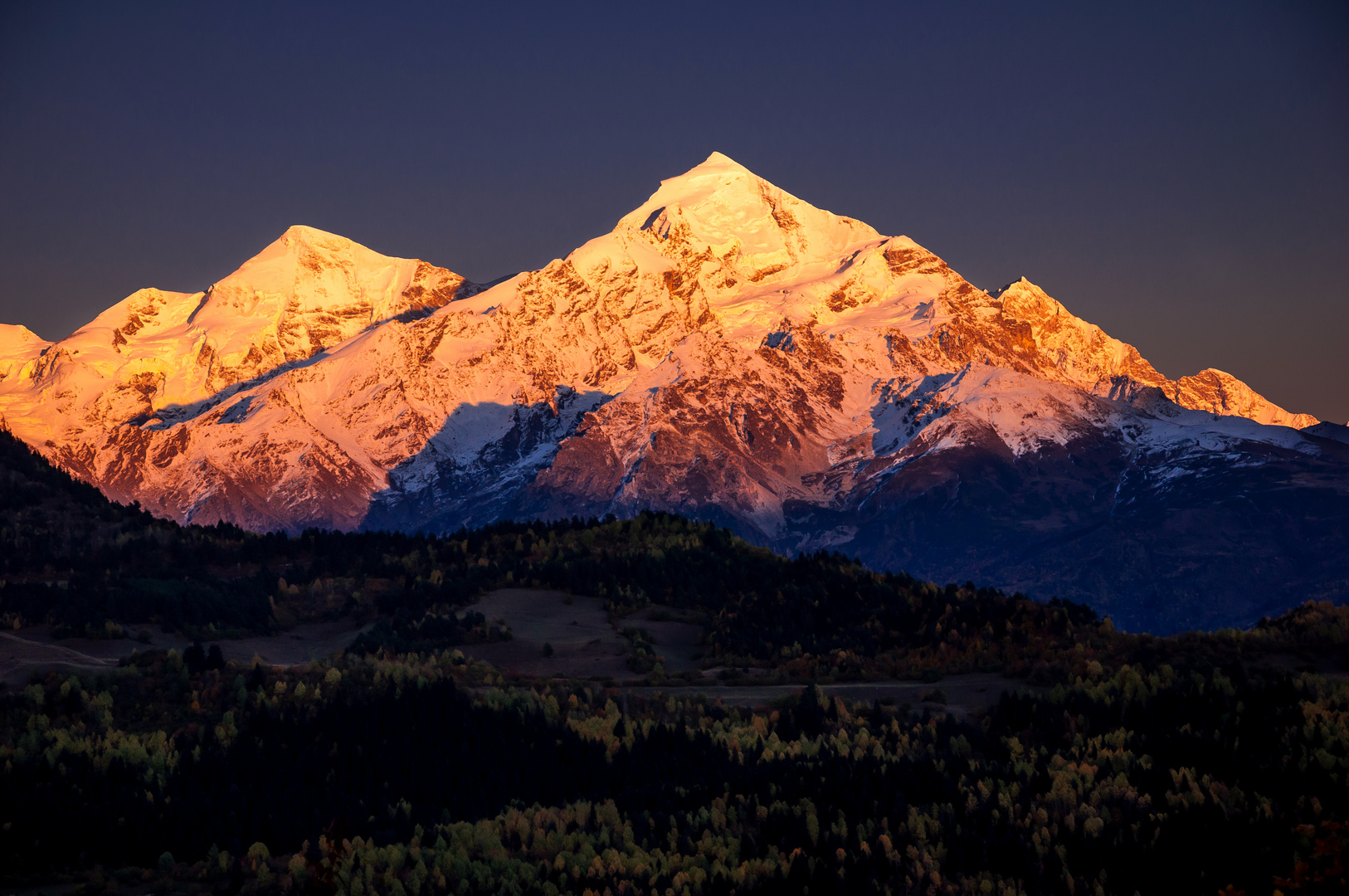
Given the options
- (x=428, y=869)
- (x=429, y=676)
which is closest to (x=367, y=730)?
(x=429, y=676)

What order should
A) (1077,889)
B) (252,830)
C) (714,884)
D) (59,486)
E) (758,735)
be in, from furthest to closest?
(59,486), (758,735), (252,830), (714,884), (1077,889)

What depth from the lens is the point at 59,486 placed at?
401 ft

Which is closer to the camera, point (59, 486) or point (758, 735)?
point (758, 735)

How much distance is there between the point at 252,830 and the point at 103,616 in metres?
46.7

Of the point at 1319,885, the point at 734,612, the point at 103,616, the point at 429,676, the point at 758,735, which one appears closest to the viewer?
the point at 1319,885

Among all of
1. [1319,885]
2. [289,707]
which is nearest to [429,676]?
[289,707]

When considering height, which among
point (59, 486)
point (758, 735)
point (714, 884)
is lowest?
point (714, 884)

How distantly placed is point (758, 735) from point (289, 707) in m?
22.2

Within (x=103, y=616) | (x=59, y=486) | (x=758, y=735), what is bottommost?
(x=758, y=735)

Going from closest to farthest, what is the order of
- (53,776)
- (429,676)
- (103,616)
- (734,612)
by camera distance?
(53,776) → (429,676) → (103,616) → (734,612)

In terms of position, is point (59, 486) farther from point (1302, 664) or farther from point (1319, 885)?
point (1319, 885)

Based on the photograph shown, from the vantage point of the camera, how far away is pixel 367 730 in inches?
2389

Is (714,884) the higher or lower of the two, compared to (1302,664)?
lower

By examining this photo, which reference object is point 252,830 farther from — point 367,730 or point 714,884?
point 714,884
